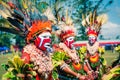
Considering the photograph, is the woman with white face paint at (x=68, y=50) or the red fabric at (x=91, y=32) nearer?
the woman with white face paint at (x=68, y=50)

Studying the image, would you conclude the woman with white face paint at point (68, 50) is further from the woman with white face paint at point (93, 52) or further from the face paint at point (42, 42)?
the face paint at point (42, 42)

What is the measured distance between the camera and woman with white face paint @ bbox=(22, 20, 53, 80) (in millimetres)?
6461

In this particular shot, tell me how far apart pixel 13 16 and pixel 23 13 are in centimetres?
18

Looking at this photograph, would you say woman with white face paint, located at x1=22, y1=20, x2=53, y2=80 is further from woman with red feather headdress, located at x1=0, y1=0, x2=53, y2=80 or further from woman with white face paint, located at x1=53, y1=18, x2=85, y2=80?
woman with white face paint, located at x1=53, y1=18, x2=85, y2=80

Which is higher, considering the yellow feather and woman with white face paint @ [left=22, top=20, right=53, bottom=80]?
the yellow feather

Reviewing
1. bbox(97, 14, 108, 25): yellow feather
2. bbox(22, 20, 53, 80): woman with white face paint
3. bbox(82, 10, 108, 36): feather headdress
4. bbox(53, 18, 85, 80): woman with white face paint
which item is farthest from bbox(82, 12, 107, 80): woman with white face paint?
bbox(22, 20, 53, 80): woman with white face paint

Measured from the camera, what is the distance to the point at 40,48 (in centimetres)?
657

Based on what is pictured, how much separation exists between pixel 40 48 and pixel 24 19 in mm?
583

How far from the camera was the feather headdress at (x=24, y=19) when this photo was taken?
6562 mm

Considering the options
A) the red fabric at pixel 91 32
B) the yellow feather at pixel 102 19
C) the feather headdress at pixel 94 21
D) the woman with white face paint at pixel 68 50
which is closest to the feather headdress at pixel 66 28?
the woman with white face paint at pixel 68 50

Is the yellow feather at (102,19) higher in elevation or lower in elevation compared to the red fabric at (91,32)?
higher

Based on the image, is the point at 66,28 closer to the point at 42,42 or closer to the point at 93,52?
the point at 93,52

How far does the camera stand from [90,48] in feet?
32.2

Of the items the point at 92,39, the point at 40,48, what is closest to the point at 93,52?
the point at 92,39
